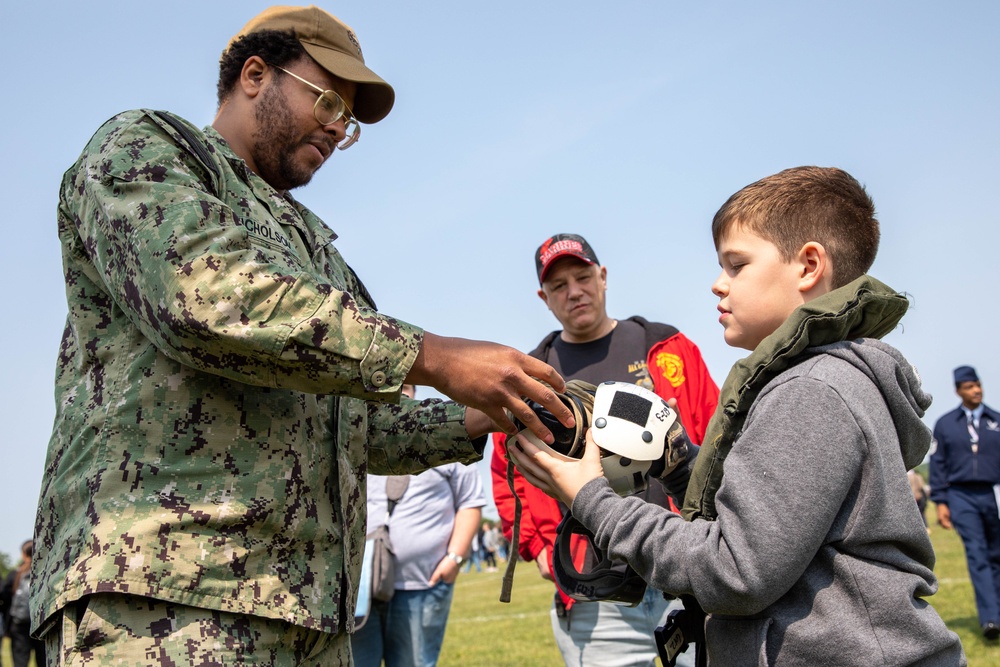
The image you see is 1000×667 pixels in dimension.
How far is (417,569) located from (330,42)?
437cm

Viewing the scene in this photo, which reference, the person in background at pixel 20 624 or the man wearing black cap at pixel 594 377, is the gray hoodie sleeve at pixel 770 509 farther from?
the person in background at pixel 20 624

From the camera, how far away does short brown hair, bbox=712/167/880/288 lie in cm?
288

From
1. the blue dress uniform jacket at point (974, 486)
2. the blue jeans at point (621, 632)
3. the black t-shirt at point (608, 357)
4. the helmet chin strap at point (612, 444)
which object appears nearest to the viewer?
the helmet chin strap at point (612, 444)

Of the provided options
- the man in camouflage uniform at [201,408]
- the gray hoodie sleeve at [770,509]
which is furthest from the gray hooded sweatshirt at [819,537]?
the man in camouflage uniform at [201,408]

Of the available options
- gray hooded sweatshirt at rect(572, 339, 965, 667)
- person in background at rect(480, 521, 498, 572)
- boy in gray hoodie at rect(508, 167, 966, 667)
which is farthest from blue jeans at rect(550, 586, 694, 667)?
person in background at rect(480, 521, 498, 572)

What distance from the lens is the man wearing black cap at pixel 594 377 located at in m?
5.36

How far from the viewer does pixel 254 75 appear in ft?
11.6

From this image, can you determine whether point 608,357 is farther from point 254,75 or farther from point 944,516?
point 944,516

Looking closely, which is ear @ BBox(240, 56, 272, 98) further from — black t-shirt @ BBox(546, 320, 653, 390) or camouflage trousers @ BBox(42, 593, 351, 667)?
black t-shirt @ BBox(546, 320, 653, 390)

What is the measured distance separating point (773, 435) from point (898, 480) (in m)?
0.37

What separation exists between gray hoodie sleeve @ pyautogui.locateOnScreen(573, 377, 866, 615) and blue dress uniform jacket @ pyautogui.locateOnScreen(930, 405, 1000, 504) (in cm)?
1006

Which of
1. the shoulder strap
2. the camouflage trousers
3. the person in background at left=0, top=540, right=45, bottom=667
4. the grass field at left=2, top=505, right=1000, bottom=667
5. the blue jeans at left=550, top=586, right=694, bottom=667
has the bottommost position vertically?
the grass field at left=2, top=505, right=1000, bottom=667

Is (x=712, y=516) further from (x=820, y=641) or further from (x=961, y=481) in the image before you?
(x=961, y=481)

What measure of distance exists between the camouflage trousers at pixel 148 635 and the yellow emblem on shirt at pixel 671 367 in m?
3.71
